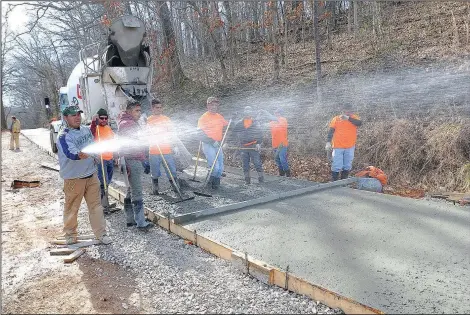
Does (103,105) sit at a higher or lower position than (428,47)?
lower

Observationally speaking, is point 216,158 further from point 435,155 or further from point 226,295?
point 435,155

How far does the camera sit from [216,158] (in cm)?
684

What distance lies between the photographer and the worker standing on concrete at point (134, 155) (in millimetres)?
5027

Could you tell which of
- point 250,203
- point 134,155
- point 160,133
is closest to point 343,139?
point 250,203

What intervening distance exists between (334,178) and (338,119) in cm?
119

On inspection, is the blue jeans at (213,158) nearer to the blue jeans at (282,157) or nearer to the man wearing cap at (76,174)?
the blue jeans at (282,157)

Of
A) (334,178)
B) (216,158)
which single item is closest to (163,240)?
(216,158)

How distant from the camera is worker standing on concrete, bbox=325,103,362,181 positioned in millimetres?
7398

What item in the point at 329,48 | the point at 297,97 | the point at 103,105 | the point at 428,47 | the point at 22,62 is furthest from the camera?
the point at 22,62

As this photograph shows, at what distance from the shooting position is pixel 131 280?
3684 millimetres

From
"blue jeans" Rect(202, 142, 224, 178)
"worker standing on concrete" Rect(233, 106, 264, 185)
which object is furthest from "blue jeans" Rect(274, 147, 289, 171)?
"blue jeans" Rect(202, 142, 224, 178)

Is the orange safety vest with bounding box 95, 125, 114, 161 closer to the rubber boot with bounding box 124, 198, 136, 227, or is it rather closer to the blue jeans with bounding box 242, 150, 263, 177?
the rubber boot with bounding box 124, 198, 136, 227

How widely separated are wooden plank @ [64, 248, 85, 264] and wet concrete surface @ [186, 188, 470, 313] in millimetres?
1311

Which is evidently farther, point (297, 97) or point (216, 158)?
point (297, 97)
